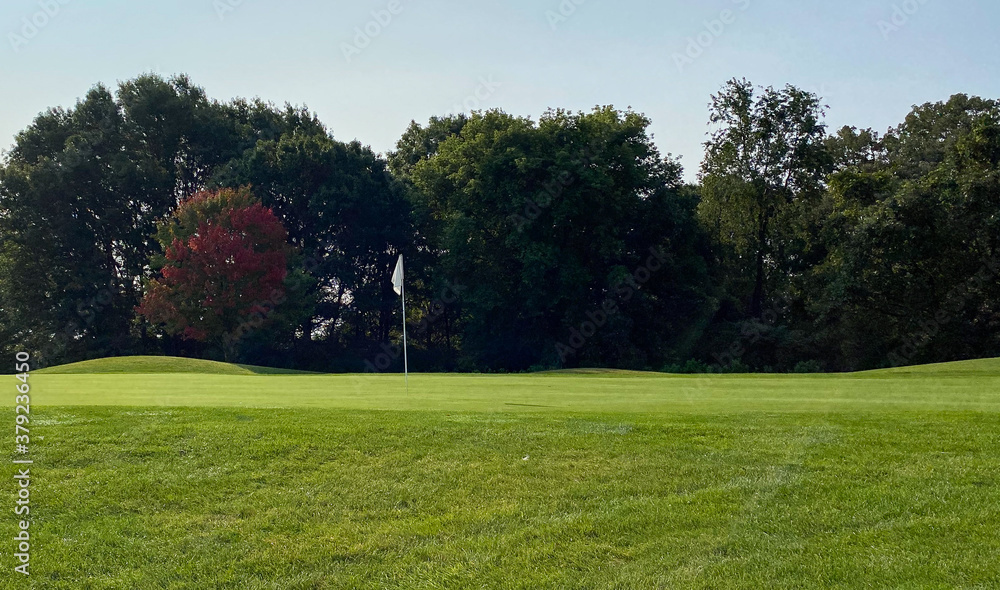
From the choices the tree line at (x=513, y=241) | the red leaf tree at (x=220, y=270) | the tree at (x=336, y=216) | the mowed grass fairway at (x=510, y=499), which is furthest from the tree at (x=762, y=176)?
the mowed grass fairway at (x=510, y=499)

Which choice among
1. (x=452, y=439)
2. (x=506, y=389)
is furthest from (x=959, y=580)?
(x=506, y=389)

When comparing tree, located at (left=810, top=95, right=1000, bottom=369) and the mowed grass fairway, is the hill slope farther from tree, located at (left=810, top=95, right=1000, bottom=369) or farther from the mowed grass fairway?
tree, located at (left=810, top=95, right=1000, bottom=369)

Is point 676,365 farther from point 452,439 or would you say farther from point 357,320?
point 452,439

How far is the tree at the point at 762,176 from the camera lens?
131 feet

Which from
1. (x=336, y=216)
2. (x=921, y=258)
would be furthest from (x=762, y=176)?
(x=336, y=216)

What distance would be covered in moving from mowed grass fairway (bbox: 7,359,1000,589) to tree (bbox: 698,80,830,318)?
107ft

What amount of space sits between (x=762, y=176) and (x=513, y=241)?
44.0 feet

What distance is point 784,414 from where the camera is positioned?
9.02 m

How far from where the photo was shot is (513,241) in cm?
3659

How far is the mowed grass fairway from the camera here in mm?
4488

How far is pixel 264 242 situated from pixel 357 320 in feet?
33.2

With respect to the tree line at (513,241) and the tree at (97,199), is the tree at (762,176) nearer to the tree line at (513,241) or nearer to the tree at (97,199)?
the tree line at (513,241)

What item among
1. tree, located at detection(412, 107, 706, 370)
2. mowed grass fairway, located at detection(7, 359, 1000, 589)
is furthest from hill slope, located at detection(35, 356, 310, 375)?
mowed grass fairway, located at detection(7, 359, 1000, 589)

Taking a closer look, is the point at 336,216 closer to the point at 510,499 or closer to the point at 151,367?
the point at 151,367
